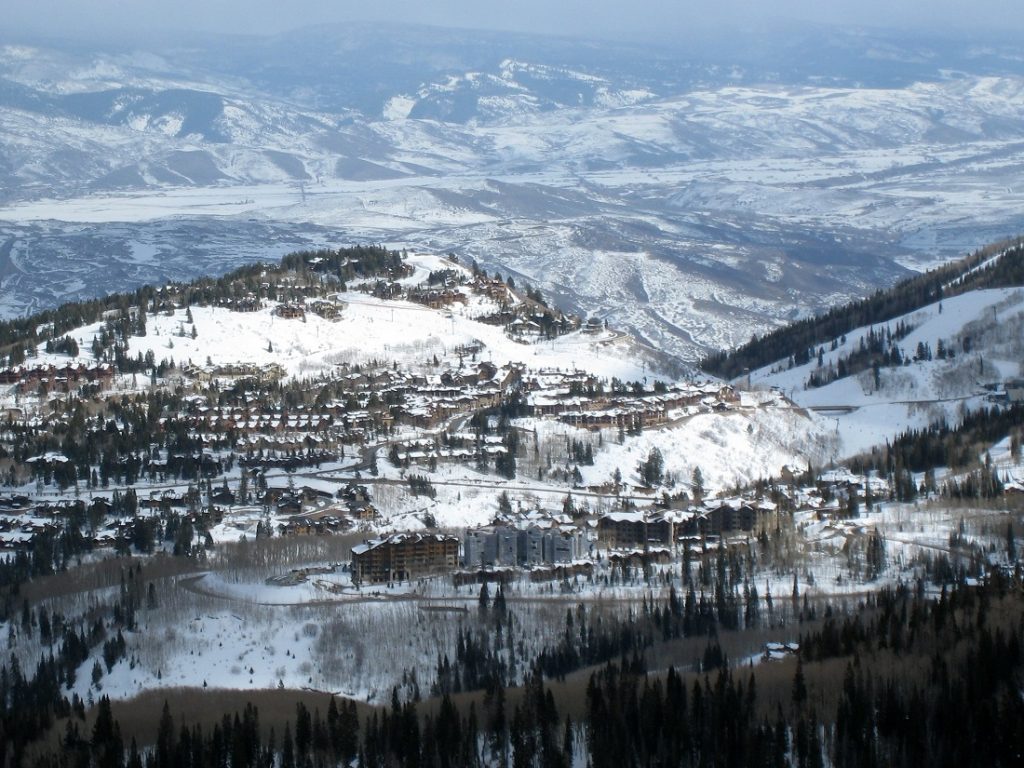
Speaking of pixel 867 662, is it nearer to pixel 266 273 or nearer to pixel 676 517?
pixel 676 517

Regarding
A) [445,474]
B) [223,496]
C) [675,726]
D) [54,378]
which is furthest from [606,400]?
[675,726]

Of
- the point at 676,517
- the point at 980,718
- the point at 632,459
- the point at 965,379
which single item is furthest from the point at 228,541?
the point at 965,379

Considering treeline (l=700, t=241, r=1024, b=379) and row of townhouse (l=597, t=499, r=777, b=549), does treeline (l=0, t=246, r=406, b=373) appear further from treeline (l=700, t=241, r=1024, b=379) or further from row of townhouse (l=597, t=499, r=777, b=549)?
row of townhouse (l=597, t=499, r=777, b=549)

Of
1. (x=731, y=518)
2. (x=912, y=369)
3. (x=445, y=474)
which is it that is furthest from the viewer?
(x=912, y=369)

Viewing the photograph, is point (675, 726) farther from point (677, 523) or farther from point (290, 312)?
point (290, 312)

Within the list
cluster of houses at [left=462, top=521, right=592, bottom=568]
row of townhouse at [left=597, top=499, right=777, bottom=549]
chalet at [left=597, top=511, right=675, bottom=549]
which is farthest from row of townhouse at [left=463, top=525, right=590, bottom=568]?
row of townhouse at [left=597, top=499, right=777, bottom=549]
